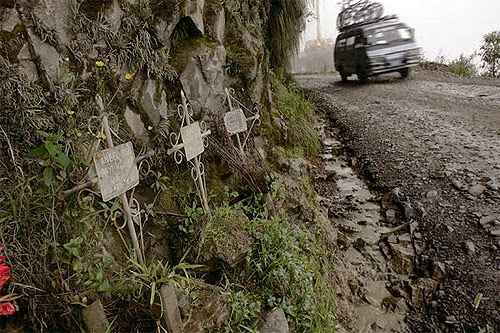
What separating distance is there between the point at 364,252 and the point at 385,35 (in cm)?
742

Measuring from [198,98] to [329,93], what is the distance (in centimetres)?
766

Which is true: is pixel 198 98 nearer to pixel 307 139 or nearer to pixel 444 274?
pixel 444 274

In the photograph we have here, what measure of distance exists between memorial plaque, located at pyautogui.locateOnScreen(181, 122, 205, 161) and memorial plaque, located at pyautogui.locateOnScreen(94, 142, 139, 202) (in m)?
0.54

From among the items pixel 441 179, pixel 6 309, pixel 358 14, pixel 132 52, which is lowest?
pixel 441 179

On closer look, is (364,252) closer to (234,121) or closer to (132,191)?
(234,121)

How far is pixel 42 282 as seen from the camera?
1.72m

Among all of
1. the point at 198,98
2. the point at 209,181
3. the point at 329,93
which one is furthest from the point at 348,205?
the point at 329,93

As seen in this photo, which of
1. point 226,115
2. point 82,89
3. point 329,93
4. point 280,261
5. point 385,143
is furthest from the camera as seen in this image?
point 329,93

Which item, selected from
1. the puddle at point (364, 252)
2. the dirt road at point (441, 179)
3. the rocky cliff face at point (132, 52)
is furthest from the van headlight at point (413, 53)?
the rocky cliff face at point (132, 52)

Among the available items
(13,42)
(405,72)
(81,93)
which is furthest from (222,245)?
(405,72)

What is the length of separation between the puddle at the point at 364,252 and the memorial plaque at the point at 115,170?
7.50 feet

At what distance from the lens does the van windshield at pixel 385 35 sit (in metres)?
9.15

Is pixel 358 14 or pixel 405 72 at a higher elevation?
pixel 358 14

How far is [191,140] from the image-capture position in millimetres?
2477
